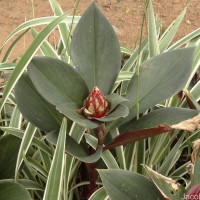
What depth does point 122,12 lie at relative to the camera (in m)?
2.93

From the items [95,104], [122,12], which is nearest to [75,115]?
[95,104]

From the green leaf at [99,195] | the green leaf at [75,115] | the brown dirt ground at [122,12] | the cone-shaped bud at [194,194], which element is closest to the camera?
the cone-shaped bud at [194,194]

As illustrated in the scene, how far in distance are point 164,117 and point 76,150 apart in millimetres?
158

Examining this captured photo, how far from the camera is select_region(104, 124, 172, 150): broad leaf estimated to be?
2.41 feet

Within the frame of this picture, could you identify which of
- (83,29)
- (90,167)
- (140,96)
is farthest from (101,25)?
(90,167)

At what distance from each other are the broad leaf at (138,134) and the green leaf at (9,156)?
181mm

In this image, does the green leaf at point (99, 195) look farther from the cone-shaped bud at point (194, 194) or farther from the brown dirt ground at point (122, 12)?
the brown dirt ground at point (122, 12)

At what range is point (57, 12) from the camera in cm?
126

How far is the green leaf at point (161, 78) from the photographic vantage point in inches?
30.9

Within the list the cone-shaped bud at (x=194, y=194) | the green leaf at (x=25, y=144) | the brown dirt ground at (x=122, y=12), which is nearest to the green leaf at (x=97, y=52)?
the green leaf at (x=25, y=144)

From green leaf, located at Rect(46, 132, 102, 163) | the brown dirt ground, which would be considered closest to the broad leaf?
green leaf, located at Rect(46, 132, 102, 163)

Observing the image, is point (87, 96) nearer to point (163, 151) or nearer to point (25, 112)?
point (25, 112)

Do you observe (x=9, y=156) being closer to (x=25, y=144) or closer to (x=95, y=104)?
(x=25, y=144)

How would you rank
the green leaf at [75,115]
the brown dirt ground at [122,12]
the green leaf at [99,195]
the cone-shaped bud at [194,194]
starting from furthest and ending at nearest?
the brown dirt ground at [122,12] < the green leaf at [99,195] < the green leaf at [75,115] < the cone-shaped bud at [194,194]
